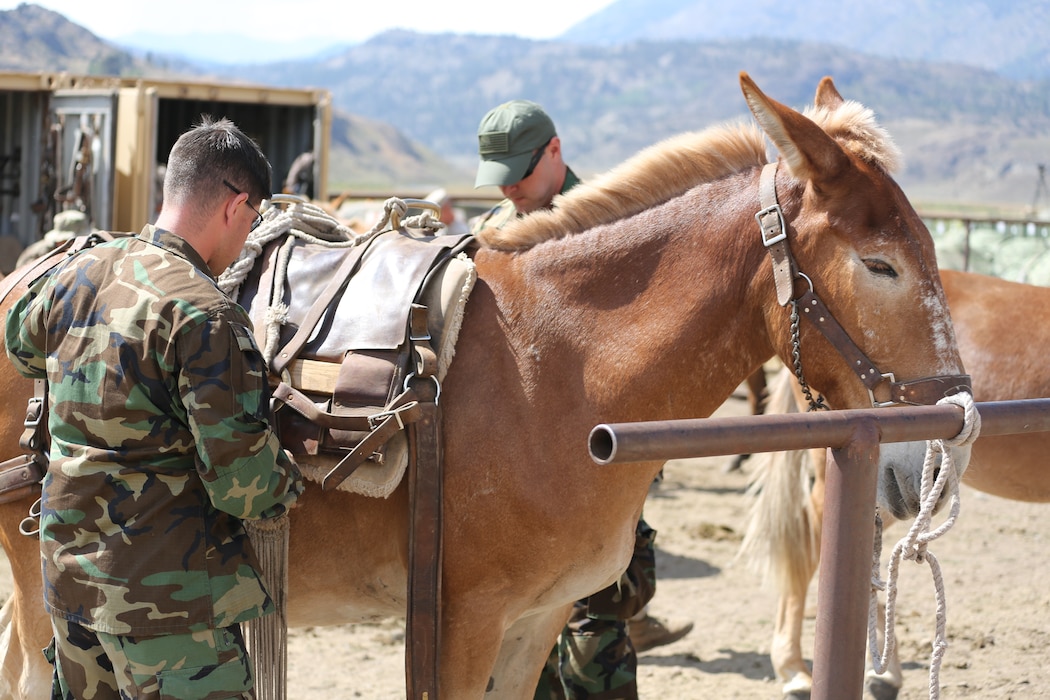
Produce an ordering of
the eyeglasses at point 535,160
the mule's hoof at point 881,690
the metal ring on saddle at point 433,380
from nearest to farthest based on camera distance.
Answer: the metal ring on saddle at point 433,380
the eyeglasses at point 535,160
the mule's hoof at point 881,690

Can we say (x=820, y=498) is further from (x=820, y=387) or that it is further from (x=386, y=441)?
(x=386, y=441)

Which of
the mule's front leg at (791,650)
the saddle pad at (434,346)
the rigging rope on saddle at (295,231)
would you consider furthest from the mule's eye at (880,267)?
the mule's front leg at (791,650)

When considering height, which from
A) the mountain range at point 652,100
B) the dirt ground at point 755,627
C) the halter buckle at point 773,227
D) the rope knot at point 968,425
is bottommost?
the dirt ground at point 755,627

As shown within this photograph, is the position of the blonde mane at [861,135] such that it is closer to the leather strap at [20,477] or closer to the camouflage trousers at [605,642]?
the camouflage trousers at [605,642]

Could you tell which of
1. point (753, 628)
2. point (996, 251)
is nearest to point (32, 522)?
point (753, 628)

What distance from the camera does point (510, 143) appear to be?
3.41 meters

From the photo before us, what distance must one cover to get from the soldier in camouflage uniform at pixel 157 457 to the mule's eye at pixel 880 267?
1331mm

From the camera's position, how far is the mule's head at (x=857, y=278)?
2.18 meters

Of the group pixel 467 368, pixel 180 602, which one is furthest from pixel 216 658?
pixel 467 368

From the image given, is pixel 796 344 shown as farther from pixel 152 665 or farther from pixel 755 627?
pixel 755 627

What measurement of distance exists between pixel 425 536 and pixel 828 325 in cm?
102

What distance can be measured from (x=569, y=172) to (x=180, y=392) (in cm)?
216

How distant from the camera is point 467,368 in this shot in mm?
2357

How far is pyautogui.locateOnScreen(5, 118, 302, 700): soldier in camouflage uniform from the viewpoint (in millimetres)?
1840
